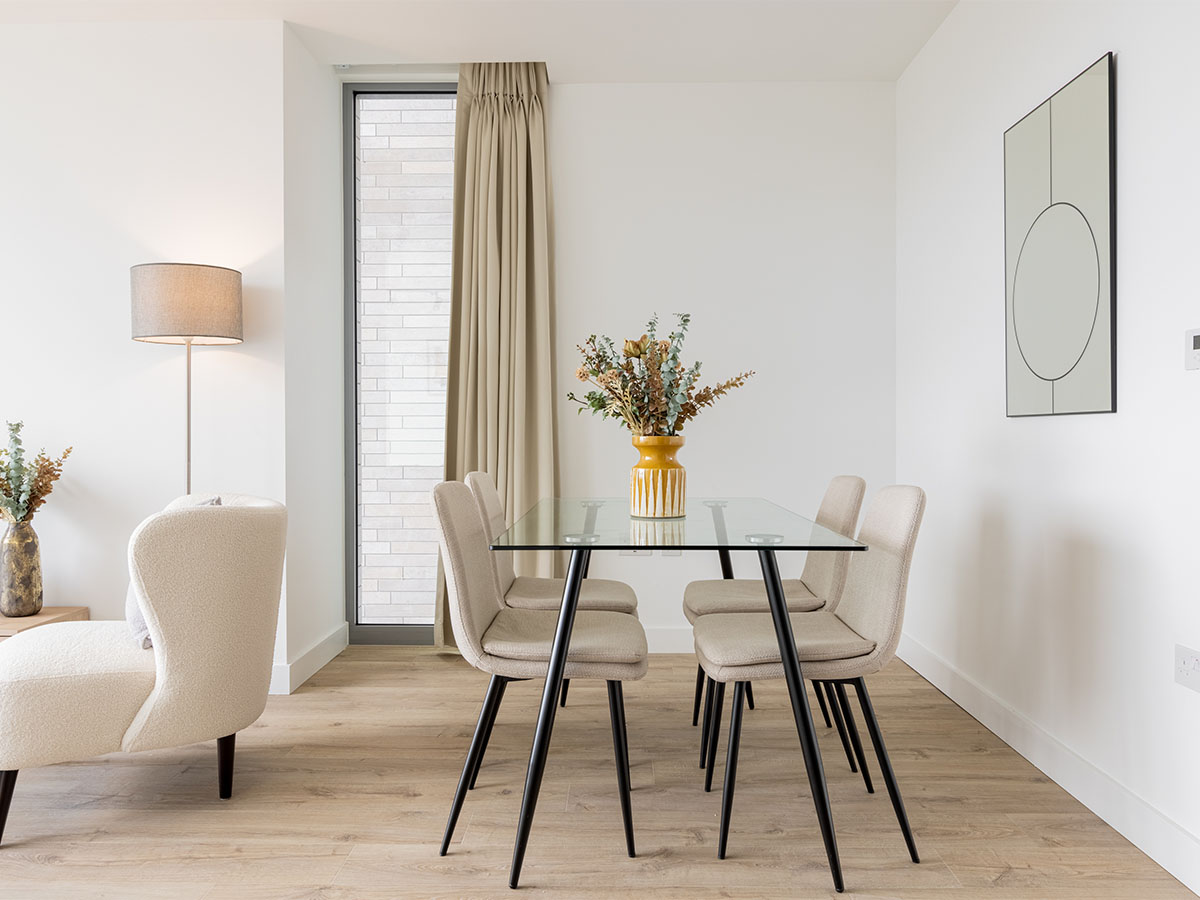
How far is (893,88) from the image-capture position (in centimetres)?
387

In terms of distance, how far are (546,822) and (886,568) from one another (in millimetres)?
1121

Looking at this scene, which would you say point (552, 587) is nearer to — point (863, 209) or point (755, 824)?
point (755, 824)

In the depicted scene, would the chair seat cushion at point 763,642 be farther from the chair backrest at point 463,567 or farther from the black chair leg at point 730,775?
the chair backrest at point 463,567

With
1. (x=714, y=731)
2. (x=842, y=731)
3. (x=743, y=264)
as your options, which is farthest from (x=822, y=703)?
(x=743, y=264)

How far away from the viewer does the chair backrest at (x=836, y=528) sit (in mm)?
2600

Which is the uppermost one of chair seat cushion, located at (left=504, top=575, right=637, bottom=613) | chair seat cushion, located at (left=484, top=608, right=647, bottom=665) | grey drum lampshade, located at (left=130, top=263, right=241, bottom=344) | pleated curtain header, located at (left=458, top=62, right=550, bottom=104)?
pleated curtain header, located at (left=458, top=62, right=550, bottom=104)

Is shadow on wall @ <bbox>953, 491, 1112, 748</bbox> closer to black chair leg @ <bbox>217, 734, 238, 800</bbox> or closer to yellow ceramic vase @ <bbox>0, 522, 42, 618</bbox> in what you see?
black chair leg @ <bbox>217, 734, 238, 800</bbox>

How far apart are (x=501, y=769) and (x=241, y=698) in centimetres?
80

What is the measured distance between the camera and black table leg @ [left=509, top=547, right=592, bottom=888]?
1.84 m

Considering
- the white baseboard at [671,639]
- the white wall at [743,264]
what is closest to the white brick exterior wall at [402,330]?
the white wall at [743,264]

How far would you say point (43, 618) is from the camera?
310 centimetres

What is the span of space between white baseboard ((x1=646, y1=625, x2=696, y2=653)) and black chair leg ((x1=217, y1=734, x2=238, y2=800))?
204cm

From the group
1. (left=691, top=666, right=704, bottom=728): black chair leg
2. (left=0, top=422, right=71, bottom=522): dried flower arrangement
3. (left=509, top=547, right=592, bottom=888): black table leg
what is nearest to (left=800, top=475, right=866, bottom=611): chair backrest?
(left=691, top=666, right=704, bottom=728): black chair leg

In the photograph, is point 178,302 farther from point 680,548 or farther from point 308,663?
point 680,548
